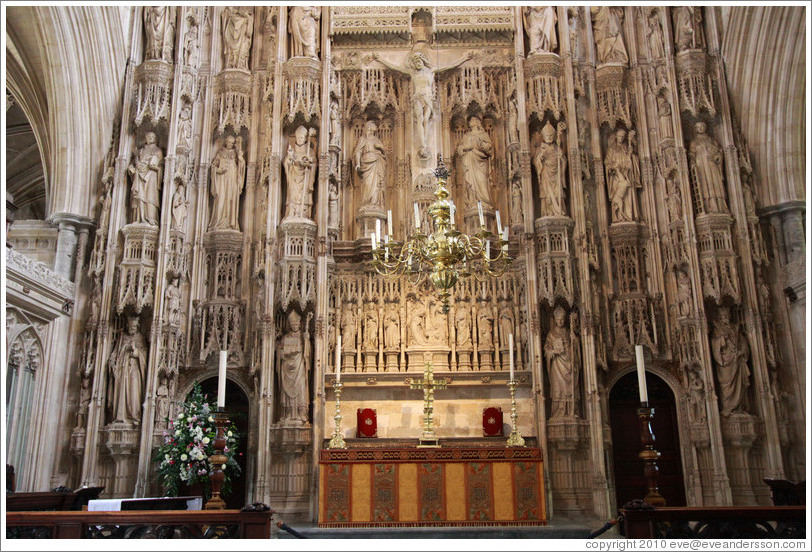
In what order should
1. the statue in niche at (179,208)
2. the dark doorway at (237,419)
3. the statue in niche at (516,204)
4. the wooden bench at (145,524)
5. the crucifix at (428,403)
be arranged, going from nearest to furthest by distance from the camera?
1. the wooden bench at (145,524)
2. the crucifix at (428,403)
3. the dark doorway at (237,419)
4. the statue in niche at (179,208)
5. the statue in niche at (516,204)

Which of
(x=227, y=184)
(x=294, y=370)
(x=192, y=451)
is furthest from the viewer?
(x=227, y=184)

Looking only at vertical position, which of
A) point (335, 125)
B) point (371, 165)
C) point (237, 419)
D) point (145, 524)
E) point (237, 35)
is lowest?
point (145, 524)

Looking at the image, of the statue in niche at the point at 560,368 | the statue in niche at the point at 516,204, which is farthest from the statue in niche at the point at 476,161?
the statue in niche at the point at 560,368

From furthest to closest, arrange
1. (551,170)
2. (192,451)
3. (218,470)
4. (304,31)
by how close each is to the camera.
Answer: (304,31), (551,170), (192,451), (218,470)

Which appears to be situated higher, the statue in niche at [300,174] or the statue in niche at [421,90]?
the statue in niche at [421,90]

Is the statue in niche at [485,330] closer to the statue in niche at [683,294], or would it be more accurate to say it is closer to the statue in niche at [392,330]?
the statue in niche at [392,330]

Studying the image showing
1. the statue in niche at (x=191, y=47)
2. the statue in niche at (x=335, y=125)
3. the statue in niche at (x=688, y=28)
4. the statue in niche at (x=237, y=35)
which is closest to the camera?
the statue in niche at (x=688, y=28)

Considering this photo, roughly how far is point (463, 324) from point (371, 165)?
12.3 feet

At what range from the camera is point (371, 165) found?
45.3 feet

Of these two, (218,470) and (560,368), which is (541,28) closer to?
(560,368)

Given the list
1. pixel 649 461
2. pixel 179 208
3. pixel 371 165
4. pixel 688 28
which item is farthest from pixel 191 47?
pixel 649 461

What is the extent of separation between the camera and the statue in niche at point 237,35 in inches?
551

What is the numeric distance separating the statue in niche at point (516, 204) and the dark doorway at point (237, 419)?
605 cm

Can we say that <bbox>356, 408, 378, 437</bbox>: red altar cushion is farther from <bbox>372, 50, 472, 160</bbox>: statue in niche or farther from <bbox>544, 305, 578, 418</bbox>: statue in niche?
<bbox>372, 50, 472, 160</bbox>: statue in niche
